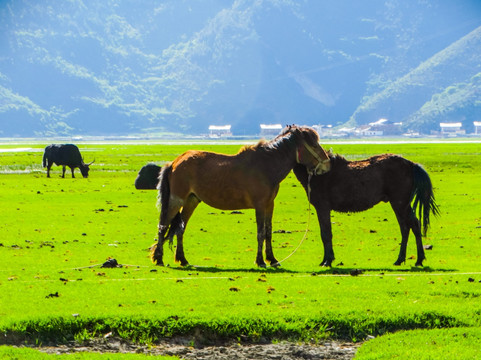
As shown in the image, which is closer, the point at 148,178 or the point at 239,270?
the point at 239,270

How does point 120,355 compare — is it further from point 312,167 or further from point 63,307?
point 312,167

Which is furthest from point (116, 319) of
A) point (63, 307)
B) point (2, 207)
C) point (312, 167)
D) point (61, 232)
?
point (2, 207)

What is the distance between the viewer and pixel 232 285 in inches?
591

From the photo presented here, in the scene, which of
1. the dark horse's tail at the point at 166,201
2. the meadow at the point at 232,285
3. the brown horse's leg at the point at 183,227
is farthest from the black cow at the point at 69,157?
the dark horse's tail at the point at 166,201

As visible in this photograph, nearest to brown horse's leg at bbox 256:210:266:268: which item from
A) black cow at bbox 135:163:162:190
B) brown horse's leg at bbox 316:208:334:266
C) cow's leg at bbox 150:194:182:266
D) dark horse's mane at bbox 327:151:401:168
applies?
brown horse's leg at bbox 316:208:334:266

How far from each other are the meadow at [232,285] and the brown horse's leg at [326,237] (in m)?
0.46

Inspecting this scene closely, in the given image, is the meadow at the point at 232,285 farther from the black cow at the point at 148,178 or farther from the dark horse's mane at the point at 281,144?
the black cow at the point at 148,178

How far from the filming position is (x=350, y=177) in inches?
741

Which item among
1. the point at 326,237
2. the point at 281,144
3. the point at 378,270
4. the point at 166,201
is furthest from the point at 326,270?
the point at 166,201

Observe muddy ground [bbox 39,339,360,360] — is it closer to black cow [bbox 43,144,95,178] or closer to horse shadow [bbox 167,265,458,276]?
horse shadow [bbox 167,265,458,276]

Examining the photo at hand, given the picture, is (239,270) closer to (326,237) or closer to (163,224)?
(163,224)

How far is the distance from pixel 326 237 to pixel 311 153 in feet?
5.99

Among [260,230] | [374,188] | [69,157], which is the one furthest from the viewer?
[69,157]

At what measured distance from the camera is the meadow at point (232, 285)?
495 inches
